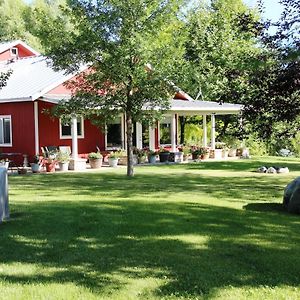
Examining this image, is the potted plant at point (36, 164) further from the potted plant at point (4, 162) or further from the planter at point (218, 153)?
the planter at point (218, 153)

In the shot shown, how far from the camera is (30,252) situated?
6902 millimetres

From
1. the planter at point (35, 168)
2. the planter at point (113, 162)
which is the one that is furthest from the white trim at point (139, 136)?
the planter at point (35, 168)

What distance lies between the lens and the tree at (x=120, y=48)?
16.4m

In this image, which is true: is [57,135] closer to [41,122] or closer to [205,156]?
[41,122]

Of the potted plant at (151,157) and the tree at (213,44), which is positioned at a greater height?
the tree at (213,44)

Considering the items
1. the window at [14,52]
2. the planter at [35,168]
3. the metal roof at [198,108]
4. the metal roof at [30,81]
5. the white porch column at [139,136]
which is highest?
the window at [14,52]

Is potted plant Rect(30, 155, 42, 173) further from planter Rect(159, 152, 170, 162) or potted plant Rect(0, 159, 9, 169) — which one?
planter Rect(159, 152, 170, 162)

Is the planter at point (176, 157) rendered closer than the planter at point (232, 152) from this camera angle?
Yes

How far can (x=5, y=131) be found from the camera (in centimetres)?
2372

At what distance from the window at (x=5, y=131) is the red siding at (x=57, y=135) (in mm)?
1797

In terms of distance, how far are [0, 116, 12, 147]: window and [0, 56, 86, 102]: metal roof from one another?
1111mm

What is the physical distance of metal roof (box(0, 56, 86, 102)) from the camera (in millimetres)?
22000

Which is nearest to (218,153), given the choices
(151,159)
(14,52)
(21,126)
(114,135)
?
(151,159)

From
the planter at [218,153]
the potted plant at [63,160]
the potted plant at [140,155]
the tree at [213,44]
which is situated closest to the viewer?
the potted plant at [63,160]
